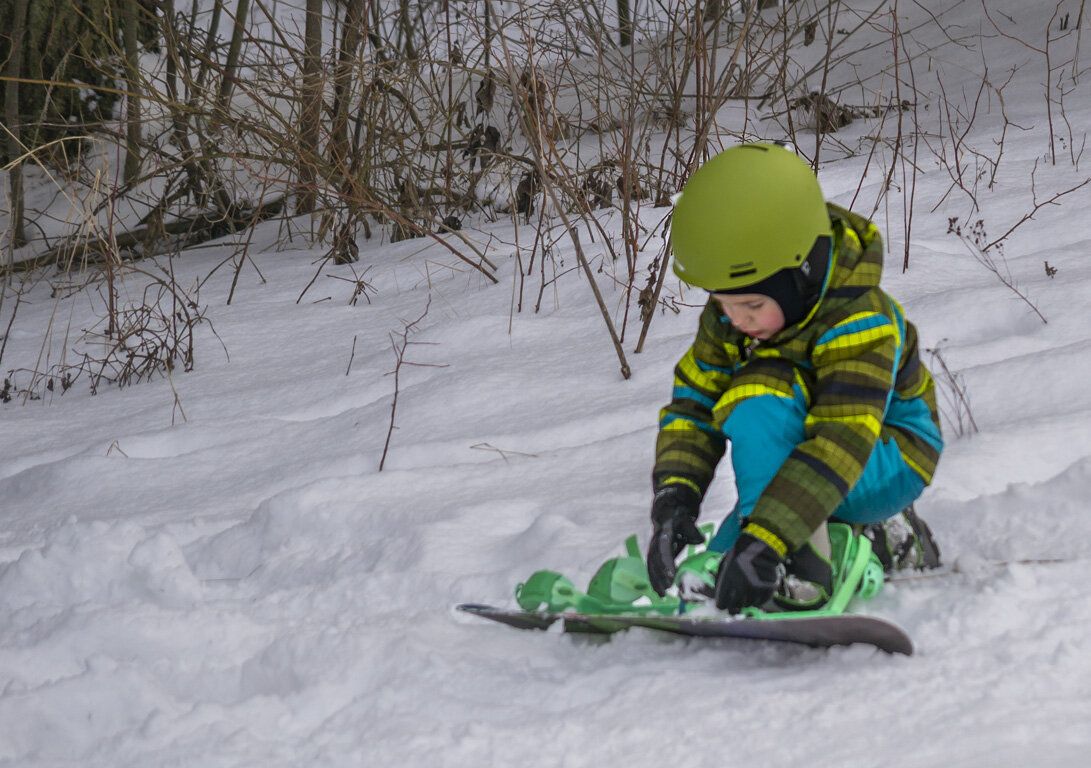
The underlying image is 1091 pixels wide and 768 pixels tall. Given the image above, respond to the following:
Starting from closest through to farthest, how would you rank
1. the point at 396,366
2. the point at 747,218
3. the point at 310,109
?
the point at 747,218 → the point at 396,366 → the point at 310,109

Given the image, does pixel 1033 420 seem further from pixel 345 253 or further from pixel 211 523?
pixel 345 253

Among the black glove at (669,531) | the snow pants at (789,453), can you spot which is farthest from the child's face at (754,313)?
the black glove at (669,531)

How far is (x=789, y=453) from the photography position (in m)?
1.55

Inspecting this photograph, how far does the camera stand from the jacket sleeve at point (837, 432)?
1.45 m

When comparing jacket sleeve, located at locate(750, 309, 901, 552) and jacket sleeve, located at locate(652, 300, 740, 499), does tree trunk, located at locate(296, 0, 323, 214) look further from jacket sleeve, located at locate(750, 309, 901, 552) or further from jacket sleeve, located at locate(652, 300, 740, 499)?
jacket sleeve, located at locate(750, 309, 901, 552)

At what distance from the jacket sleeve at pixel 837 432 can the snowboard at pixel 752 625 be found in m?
0.11

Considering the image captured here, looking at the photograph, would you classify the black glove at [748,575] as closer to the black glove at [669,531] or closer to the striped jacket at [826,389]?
the striped jacket at [826,389]

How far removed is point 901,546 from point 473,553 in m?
0.84

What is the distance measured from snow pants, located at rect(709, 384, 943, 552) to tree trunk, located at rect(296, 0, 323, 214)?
96.7 inches

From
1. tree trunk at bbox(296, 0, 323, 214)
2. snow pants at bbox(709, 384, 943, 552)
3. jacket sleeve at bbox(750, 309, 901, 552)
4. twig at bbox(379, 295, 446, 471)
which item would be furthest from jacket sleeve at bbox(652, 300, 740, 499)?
tree trunk at bbox(296, 0, 323, 214)

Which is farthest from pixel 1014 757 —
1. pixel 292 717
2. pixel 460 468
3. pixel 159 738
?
pixel 460 468

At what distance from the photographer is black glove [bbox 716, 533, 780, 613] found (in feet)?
4.71

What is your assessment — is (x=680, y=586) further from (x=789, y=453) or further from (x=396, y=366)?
(x=396, y=366)

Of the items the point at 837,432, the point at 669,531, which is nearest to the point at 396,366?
the point at 669,531
